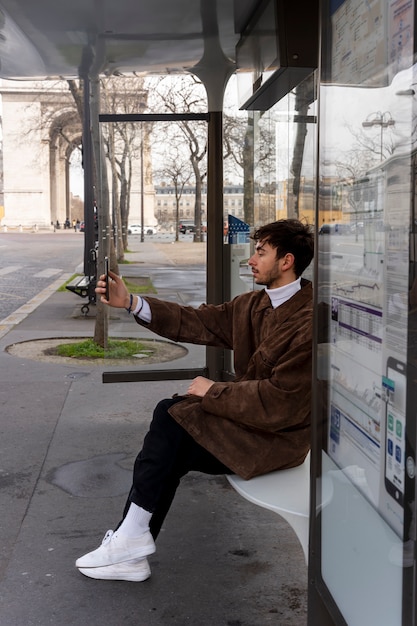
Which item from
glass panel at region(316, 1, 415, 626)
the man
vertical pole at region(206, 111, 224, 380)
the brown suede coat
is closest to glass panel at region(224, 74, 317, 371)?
vertical pole at region(206, 111, 224, 380)

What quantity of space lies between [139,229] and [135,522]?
4.28 meters

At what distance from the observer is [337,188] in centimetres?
215

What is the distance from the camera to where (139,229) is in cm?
708

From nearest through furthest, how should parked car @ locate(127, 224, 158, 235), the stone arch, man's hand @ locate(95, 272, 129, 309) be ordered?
man's hand @ locate(95, 272, 129, 309) → parked car @ locate(127, 224, 158, 235) → the stone arch

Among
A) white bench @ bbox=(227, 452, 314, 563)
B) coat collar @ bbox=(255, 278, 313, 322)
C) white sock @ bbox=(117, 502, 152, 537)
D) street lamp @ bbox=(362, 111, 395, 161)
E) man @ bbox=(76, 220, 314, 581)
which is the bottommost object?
white sock @ bbox=(117, 502, 152, 537)

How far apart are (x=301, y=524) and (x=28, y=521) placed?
1.75 meters

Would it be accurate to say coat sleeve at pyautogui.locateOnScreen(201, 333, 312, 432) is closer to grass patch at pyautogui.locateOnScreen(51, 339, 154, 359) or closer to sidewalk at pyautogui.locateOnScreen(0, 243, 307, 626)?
sidewalk at pyautogui.locateOnScreen(0, 243, 307, 626)

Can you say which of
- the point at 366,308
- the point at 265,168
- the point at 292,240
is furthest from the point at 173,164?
the point at 366,308

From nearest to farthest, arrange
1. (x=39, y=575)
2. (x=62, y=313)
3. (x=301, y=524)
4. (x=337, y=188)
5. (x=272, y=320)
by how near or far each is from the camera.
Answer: (x=337, y=188), (x=301, y=524), (x=272, y=320), (x=39, y=575), (x=62, y=313)

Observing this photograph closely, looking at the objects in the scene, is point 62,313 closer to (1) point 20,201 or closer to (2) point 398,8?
(2) point 398,8

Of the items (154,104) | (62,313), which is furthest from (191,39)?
(62,313)

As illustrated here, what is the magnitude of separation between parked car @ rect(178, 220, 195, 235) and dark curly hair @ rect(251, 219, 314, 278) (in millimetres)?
2992

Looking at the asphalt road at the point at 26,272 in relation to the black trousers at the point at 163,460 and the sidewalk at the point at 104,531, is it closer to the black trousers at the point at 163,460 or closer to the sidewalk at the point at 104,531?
the sidewalk at the point at 104,531

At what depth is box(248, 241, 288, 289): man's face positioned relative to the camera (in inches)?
123
